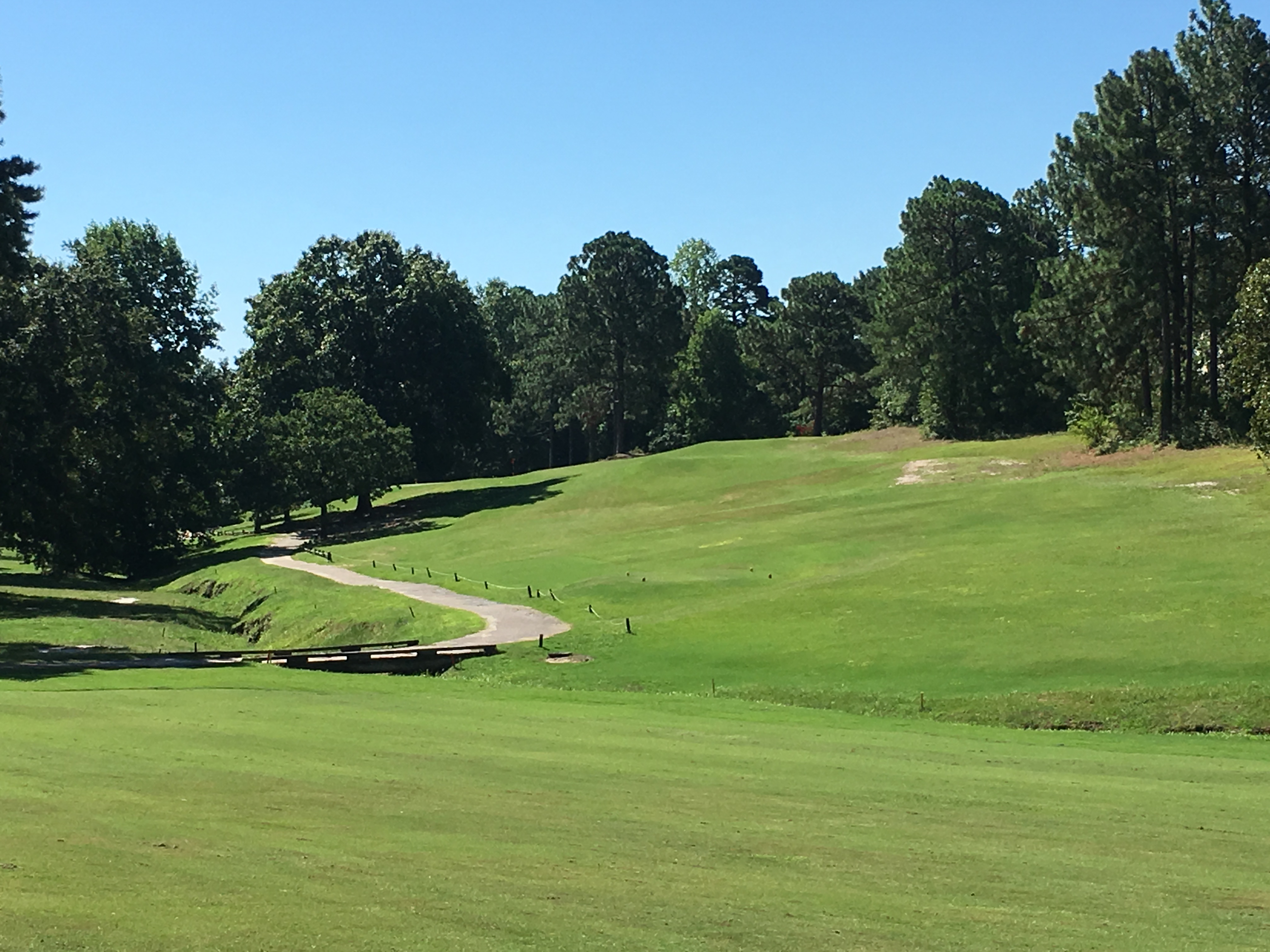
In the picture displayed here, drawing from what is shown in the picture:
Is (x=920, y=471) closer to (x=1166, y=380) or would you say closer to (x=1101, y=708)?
(x=1166, y=380)

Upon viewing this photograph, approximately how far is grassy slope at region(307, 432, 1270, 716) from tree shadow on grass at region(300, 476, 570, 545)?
12.9ft

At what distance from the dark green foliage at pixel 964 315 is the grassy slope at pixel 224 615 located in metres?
54.6

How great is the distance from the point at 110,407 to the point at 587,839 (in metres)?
58.0

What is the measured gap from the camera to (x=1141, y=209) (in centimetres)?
7225

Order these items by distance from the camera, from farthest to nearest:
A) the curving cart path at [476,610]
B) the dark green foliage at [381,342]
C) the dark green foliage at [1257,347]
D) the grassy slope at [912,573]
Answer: the dark green foliage at [381,342], the dark green foliage at [1257,347], the curving cart path at [476,610], the grassy slope at [912,573]

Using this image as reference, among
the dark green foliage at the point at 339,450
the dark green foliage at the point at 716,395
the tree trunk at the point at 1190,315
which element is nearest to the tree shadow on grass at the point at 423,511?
the dark green foliage at the point at 339,450

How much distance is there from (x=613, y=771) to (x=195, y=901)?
863 cm

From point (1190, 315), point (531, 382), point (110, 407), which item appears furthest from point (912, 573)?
point (531, 382)

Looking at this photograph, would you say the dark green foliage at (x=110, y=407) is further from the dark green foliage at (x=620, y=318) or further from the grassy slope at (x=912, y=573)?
the dark green foliage at (x=620, y=318)

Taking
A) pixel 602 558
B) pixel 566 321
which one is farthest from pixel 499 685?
pixel 566 321

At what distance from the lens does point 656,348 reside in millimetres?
139750

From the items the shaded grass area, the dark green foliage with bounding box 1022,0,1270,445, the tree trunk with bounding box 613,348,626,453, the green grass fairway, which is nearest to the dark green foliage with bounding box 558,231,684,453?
the tree trunk with bounding box 613,348,626,453

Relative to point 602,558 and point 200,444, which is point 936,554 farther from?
point 200,444

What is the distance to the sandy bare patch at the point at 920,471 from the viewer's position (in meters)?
76.6
